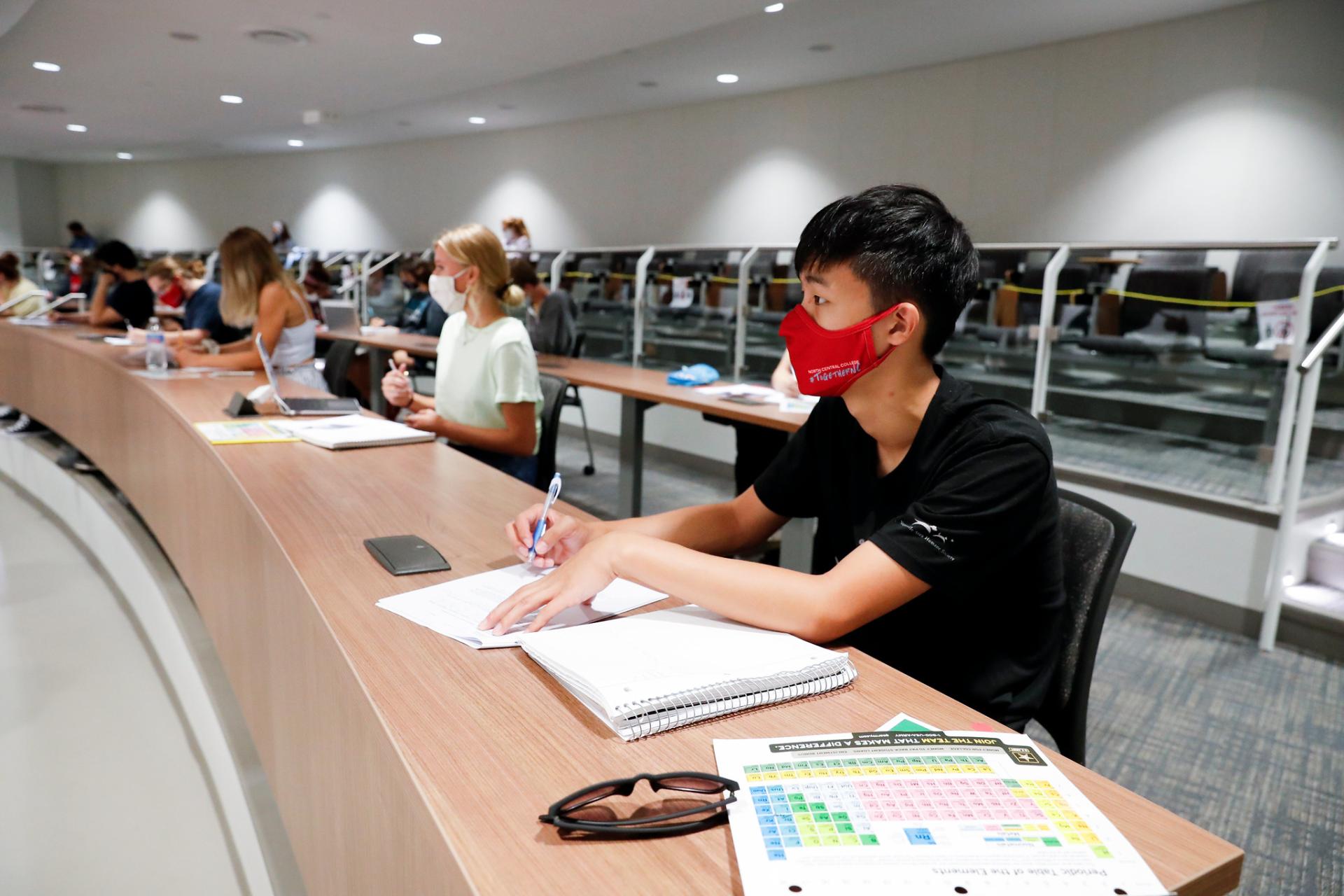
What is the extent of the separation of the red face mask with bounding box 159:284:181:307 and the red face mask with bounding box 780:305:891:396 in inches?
267

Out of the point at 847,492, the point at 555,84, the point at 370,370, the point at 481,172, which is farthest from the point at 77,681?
the point at 481,172

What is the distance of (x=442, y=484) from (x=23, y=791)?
54.0 inches

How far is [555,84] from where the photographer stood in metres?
7.39

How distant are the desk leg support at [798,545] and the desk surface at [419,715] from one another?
4.03 feet

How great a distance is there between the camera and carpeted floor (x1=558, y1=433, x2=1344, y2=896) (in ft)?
6.42

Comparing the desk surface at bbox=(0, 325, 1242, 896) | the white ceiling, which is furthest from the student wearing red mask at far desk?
the white ceiling

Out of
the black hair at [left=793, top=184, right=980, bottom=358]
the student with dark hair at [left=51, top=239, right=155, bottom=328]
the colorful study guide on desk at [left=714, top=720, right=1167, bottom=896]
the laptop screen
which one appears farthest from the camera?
the laptop screen

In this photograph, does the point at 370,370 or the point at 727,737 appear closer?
the point at 727,737

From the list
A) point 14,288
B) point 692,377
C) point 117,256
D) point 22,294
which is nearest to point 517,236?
point 117,256

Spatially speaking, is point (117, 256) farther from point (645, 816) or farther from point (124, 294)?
point (645, 816)

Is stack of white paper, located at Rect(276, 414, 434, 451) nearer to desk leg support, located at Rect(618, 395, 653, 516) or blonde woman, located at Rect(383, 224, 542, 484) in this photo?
blonde woman, located at Rect(383, 224, 542, 484)

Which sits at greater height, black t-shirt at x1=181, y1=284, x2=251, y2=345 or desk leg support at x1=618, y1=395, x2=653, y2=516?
black t-shirt at x1=181, y1=284, x2=251, y2=345

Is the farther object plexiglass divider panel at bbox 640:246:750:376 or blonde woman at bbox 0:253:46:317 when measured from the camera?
blonde woman at bbox 0:253:46:317

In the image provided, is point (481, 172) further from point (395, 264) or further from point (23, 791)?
point (23, 791)
